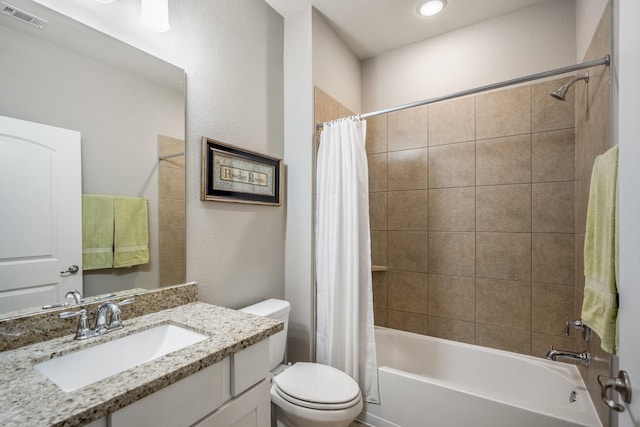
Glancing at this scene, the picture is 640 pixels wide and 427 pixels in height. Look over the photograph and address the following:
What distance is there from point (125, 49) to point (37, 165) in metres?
0.59

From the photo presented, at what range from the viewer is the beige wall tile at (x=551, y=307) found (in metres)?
1.85

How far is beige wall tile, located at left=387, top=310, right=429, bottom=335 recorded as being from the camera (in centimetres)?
231

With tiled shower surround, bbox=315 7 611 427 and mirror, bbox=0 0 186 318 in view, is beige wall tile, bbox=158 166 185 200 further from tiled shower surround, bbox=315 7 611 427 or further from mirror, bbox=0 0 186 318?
tiled shower surround, bbox=315 7 611 427

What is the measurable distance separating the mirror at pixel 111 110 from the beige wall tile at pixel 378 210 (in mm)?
1630

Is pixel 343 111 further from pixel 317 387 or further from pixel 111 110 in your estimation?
pixel 317 387

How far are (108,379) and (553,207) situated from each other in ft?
7.95

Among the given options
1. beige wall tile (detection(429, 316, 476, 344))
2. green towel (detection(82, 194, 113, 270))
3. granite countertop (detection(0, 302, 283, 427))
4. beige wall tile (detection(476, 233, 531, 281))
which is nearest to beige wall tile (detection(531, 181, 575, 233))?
beige wall tile (detection(476, 233, 531, 281))

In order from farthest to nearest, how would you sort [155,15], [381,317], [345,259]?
[381,317], [345,259], [155,15]

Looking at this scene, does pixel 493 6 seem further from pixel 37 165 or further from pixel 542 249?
pixel 37 165

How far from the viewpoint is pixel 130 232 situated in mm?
1235

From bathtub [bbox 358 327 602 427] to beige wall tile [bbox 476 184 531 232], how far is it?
87 cm

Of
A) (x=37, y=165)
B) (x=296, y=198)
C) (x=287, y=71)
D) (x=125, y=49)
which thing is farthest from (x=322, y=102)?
(x=37, y=165)

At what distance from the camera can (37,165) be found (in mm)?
968

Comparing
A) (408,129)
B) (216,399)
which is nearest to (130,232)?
(216,399)
